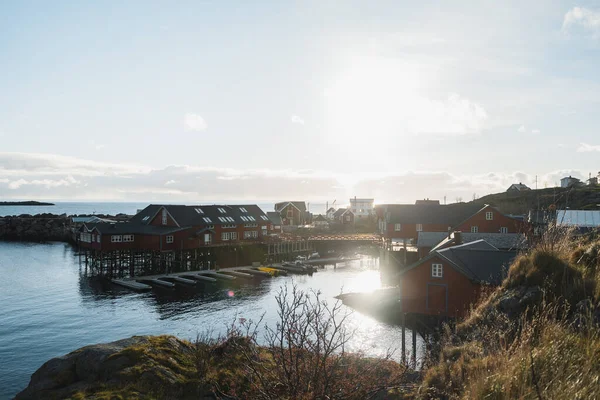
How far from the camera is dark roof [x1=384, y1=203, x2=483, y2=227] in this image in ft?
221

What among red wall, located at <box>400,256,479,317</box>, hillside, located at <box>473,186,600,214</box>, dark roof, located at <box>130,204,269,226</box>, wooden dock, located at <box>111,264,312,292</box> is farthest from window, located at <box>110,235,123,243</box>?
hillside, located at <box>473,186,600,214</box>

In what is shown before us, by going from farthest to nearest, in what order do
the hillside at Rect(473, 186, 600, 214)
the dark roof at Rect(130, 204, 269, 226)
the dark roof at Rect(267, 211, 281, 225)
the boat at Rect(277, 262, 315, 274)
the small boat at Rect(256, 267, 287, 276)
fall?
the dark roof at Rect(267, 211, 281, 225) < the hillside at Rect(473, 186, 600, 214) < the dark roof at Rect(130, 204, 269, 226) < the boat at Rect(277, 262, 315, 274) < the small boat at Rect(256, 267, 287, 276)

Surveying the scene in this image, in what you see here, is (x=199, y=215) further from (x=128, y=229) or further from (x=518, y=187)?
(x=518, y=187)

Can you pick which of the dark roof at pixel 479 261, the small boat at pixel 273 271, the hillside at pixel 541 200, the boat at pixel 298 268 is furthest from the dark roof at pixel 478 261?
the hillside at pixel 541 200

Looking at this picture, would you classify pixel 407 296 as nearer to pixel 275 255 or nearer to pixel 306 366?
pixel 306 366

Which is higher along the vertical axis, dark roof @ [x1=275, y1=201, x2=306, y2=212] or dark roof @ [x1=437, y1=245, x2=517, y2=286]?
dark roof @ [x1=275, y1=201, x2=306, y2=212]

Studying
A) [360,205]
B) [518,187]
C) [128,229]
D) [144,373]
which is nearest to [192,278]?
[128,229]

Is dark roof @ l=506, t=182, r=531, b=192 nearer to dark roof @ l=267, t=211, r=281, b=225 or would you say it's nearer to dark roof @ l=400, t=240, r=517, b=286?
dark roof @ l=267, t=211, r=281, b=225

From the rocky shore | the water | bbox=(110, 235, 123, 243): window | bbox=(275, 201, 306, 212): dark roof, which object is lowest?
the water

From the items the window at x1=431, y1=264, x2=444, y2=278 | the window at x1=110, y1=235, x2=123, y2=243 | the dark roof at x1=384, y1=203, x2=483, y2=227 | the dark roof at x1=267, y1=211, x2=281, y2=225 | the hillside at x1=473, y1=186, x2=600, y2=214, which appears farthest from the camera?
the dark roof at x1=267, y1=211, x2=281, y2=225

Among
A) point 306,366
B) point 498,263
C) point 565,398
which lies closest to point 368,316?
point 498,263

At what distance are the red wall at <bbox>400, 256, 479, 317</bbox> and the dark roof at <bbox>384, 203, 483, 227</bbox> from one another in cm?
3937

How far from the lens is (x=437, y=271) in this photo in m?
29.8

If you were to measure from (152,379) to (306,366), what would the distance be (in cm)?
1057
